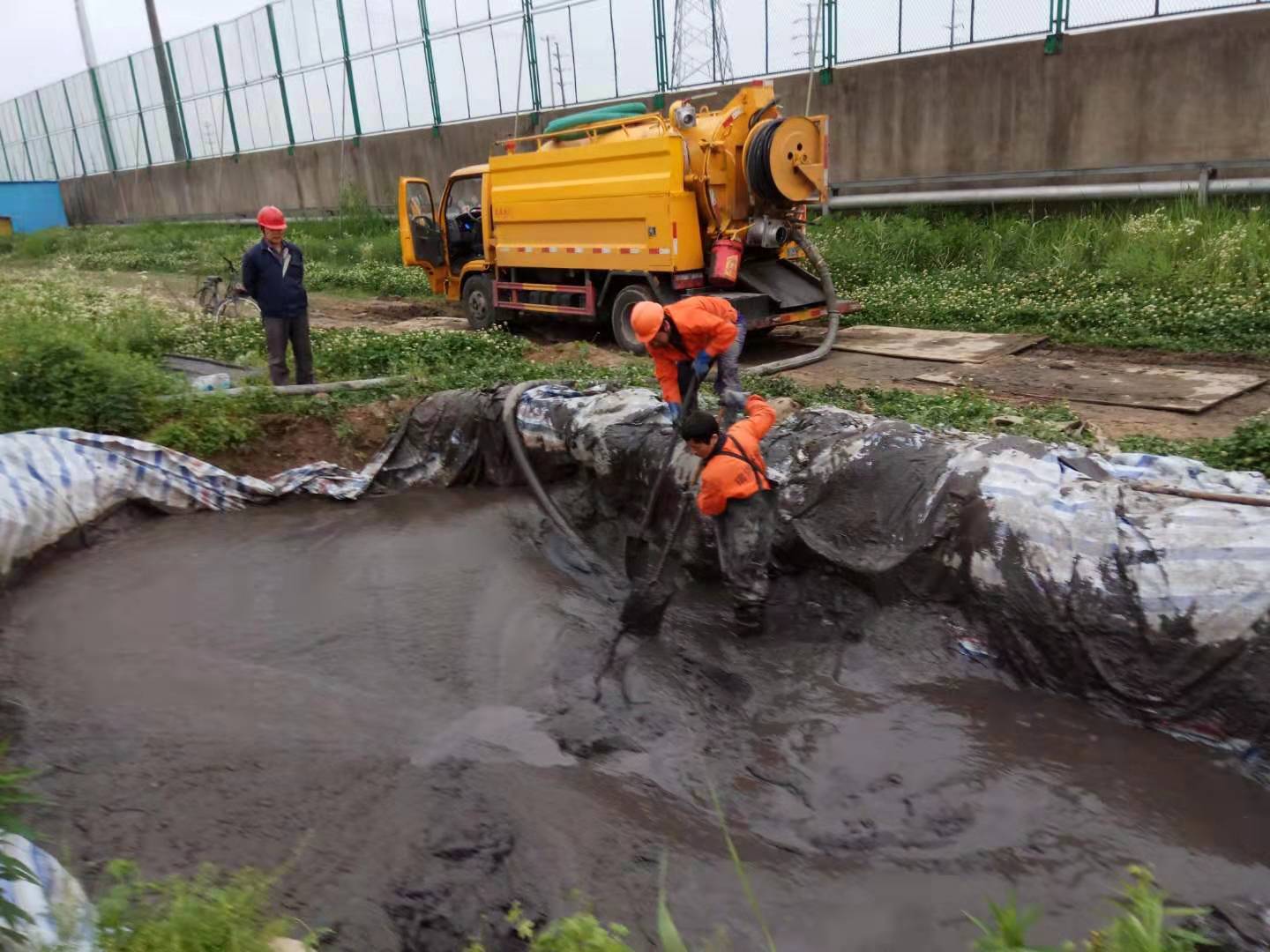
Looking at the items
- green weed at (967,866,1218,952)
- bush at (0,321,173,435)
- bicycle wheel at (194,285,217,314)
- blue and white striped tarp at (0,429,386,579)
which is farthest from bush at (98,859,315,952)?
bicycle wheel at (194,285,217,314)

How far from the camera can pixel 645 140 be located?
28.8 feet

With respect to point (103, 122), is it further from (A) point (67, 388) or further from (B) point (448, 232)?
(A) point (67, 388)

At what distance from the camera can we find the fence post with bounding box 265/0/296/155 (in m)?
25.5

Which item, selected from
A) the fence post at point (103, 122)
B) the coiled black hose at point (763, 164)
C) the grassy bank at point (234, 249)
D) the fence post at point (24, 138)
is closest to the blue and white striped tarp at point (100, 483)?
the coiled black hose at point (763, 164)

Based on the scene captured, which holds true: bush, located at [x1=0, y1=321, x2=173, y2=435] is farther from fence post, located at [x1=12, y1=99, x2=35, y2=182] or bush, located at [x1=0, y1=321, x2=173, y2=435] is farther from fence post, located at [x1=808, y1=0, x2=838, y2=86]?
fence post, located at [x1=12, y1=99, x2=35, y2=182]

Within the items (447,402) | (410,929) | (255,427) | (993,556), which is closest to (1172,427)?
(993,556)

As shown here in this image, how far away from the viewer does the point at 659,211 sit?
8.89 metres

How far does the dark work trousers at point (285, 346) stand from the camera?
742 centimetres

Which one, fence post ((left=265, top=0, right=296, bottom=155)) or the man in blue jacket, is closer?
the man in blue jacket

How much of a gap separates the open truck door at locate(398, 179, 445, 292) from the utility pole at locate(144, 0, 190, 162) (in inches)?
845

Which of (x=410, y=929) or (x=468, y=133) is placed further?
(x=468, y=133)

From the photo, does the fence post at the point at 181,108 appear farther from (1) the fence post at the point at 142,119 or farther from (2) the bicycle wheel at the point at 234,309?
(2) the bicycle wheel at the point at 234,309

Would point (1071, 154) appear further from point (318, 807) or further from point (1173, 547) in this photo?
point (318, 807)

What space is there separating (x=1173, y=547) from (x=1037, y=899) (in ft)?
4.62
